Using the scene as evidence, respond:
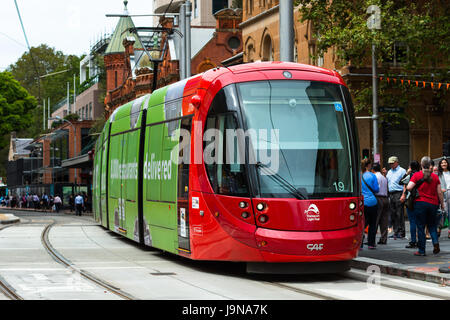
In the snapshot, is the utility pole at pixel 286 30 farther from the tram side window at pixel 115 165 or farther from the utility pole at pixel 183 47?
the utility pole at pixel 183 47

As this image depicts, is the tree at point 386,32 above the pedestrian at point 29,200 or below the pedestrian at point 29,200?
above

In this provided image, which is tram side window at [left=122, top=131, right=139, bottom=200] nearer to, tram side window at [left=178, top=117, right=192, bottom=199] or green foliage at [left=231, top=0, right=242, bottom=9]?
tram side window at [left=178, top=117, right=192, bottom=199]

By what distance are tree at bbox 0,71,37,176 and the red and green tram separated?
65877 millimetres

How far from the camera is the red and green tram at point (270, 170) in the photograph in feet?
40.8

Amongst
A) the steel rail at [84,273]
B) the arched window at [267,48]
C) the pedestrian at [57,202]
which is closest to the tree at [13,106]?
the pedestrian at [57,202]

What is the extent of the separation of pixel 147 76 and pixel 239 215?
5557cm

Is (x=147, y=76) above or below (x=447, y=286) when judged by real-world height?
above

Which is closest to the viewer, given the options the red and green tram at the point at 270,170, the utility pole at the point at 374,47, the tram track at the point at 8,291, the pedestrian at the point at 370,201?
the tram track at the point at 8,291

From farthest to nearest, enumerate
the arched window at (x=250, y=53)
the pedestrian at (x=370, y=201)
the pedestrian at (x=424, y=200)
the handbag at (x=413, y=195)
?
the arched window at (x=250, y=53) < the pedestrian at (x=370, y=201) < the handbag at (x=413, y=195) < the pedestrian at (x=424, y=200)

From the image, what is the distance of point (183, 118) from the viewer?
574 inches

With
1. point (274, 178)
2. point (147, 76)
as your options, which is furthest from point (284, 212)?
point (147, 76)

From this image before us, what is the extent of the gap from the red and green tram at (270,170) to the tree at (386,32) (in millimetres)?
13505

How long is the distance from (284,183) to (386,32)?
623 inches
